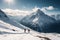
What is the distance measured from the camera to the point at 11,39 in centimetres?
4309

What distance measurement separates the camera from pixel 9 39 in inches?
1699

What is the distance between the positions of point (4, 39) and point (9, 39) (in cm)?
165

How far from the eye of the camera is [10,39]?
1695 inches

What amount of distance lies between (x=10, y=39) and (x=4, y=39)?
1.93 meters

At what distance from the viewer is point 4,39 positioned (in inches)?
1671

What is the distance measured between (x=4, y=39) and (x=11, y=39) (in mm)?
2242

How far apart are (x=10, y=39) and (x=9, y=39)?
351mm

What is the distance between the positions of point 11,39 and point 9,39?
66 centimetres
